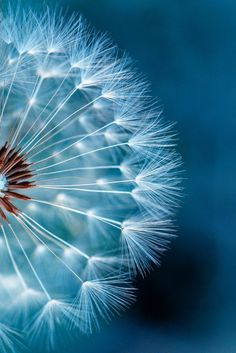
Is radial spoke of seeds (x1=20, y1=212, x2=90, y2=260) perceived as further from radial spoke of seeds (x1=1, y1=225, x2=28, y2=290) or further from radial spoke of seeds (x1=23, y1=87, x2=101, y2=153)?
radial spoke of seeds (x1=23, y1=87, x2=101, y2=153)

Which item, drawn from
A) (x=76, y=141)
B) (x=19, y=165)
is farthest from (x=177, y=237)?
(x=19, y=165)

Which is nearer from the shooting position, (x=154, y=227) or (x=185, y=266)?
(x=154, y=227)

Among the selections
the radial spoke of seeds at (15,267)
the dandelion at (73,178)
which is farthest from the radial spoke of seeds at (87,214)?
the radial spoke of seeds at (15,267)

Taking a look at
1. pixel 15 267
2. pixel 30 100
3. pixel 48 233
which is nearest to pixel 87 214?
pixel 48 233

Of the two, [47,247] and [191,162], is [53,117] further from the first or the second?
[191,162]

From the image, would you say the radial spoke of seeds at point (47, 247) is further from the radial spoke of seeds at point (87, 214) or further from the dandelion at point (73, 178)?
the radial spoke of seeds at point (87, 214)

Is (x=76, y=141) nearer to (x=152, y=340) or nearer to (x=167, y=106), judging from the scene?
(x=167, y=106)

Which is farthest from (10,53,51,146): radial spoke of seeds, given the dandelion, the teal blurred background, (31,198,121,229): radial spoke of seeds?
the teal blurred background
